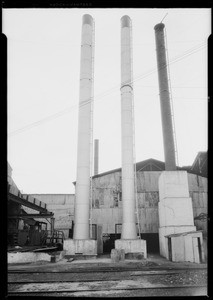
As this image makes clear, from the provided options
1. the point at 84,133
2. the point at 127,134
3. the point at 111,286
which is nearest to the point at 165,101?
the point at 127,134

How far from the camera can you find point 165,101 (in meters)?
16.8

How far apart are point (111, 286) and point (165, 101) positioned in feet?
43.2


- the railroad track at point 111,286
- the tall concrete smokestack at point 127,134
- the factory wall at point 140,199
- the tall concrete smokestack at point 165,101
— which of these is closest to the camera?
the railroad track at point 111,286

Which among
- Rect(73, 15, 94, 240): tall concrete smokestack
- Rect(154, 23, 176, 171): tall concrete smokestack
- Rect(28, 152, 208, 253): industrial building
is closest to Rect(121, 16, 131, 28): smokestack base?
Rect(154, 23, 176, 171): tall concrete smokestack

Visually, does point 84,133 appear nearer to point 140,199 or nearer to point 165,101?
point 165,101

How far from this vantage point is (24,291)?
6.05 m

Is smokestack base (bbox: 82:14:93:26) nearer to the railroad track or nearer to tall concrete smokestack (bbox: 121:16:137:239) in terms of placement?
tall concrete smokestack (bbox: 121:16:137:239)

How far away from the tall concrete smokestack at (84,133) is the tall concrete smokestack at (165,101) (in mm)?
5081

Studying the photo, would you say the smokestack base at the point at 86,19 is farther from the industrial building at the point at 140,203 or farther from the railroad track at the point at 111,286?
the railroad track at the point at 111,286

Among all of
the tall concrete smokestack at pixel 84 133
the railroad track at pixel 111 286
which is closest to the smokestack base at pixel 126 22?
the tall concrete smokestack at pixel 84 133

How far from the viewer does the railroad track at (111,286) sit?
18.7ft
